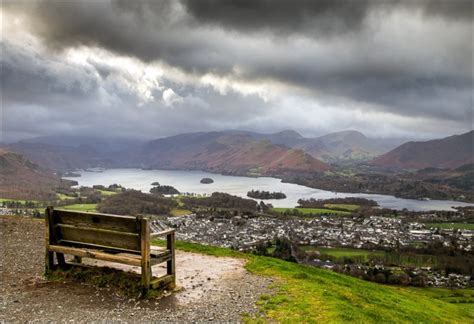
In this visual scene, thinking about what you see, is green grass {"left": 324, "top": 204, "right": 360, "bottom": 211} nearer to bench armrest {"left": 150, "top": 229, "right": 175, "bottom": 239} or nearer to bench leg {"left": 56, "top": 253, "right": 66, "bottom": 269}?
bench armrest {"left": 150, "top": 229, "right": 175, "bottom": 239}

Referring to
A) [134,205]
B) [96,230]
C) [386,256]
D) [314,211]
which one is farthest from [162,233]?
[314,211]

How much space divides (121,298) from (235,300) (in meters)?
2.76

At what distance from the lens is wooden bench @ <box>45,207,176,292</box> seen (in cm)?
890

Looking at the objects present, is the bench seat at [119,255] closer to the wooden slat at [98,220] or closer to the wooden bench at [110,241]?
the wooden bench at [110,241]

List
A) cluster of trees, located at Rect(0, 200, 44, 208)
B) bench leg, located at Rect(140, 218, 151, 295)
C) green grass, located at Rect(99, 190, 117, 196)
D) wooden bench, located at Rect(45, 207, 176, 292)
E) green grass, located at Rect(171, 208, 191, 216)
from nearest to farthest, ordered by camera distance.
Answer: bench leg, located at Rect(140, 218, 151, 295), wooden bench, located at Rect(45, 207, 176, 292), cluster of trees, located at Rect(0, 200, 44, 208), green grass, located at Rect(171, 208, 191, 216), green grass, located at Rect(99, 190, 117, 196)

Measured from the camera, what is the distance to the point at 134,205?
11019cm

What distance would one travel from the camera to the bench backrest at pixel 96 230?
9.05m

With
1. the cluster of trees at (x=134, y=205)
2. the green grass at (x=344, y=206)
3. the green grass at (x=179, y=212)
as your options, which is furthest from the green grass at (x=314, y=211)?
the cluster of trees at (x=134, y=205)

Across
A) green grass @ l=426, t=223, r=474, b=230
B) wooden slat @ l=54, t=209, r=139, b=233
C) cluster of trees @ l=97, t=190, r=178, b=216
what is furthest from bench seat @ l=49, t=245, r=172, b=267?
green grass @ l=426, t=223, r=474, b=230

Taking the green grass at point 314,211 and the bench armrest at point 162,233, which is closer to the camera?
the bench armrest at point 162,233

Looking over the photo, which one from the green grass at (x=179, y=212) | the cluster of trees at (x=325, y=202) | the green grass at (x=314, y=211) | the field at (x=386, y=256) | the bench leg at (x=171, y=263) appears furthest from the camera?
the cluster of trees at (x=325, y=202)

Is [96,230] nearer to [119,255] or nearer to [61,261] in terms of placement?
[119,255]

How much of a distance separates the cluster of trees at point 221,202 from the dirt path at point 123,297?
370 feet

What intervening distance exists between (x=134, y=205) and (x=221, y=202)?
34.8 m
